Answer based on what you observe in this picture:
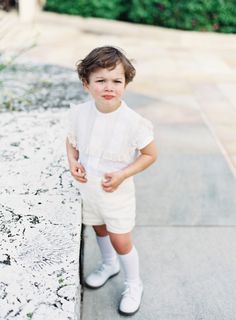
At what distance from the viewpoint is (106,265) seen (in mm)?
2564

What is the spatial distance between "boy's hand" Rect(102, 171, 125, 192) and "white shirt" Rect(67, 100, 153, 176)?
63mm

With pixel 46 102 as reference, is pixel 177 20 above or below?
below

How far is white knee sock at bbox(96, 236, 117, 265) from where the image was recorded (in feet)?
8.16

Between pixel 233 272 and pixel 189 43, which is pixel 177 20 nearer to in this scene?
pixel 189 43

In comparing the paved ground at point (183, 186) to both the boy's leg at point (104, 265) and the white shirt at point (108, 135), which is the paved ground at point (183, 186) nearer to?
the boy's leg at point (104, 265)

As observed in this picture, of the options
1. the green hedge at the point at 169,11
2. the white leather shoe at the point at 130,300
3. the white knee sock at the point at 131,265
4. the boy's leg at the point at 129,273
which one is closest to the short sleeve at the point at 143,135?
the boy's leg at the point at 129,273

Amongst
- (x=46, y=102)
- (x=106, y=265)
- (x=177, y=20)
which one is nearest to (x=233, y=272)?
(x=106, y=265)

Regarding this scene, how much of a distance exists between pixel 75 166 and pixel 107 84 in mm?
439

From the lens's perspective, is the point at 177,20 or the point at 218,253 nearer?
the point at 218,253

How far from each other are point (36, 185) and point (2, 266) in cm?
72

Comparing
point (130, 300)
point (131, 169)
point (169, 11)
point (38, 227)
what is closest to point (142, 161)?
point (131, 169)

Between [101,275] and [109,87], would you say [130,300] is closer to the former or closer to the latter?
[101,275]

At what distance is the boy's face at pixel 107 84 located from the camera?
6.39 ft

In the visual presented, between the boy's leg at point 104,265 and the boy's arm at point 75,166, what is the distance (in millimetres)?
415
